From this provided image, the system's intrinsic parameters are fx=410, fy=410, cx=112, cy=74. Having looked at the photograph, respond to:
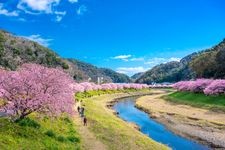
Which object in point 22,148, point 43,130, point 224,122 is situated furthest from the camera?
point 224,122

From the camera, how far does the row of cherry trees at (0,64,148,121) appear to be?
3475 centimetres

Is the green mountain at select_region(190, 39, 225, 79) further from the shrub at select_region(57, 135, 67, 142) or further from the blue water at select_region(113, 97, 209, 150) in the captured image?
the shrub at select_region(57, 135, 67, 142)

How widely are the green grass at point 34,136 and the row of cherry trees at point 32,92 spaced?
51.0 inches

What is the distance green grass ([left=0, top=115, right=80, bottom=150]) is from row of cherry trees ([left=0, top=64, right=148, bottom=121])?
129 cm

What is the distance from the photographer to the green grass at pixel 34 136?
27688 mm

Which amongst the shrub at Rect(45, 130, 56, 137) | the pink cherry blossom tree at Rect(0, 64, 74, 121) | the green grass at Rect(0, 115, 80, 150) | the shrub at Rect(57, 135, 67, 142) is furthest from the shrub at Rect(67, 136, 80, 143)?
the pink cherry blossom tree at Rect(0, 64, 74, 121)

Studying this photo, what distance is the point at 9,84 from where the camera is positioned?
1374 inches

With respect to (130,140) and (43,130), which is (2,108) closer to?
(43,130)

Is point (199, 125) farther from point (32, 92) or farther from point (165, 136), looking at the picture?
point (32, 92)

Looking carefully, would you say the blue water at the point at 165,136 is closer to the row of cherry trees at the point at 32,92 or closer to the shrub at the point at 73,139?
the shrub at the point at 73,139

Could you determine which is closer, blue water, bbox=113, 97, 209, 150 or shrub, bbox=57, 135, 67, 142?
shrub, bbox=57, 135, 67, 142

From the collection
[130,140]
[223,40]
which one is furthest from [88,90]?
[130,140]

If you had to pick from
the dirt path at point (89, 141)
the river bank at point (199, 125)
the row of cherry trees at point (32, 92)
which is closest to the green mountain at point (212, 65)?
the river bank at point (199, 125)

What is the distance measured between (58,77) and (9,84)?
521 cm
